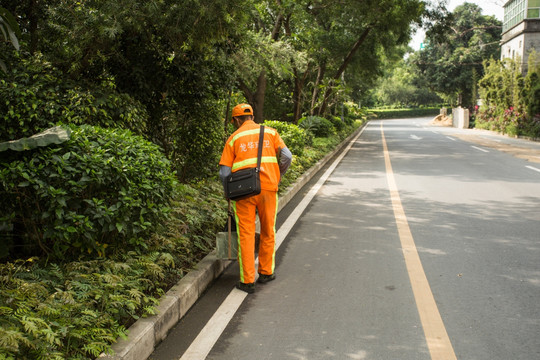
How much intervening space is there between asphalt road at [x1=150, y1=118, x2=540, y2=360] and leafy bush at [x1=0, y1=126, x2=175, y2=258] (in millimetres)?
1012

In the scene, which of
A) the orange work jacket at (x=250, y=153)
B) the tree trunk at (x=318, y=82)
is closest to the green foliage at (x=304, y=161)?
the orange work jacket at (x=250, y=153)

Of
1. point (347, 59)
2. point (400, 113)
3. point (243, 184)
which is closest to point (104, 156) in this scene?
point (243, 184)

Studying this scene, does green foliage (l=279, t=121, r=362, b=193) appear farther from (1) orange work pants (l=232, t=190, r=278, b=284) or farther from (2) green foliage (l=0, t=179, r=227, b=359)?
(2) green foliage (l=0, t=179, r=227, b=359)

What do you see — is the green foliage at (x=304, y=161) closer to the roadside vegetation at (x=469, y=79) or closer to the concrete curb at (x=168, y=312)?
the concrete curb at (x=168, y=312)

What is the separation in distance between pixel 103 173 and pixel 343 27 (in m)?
21.2

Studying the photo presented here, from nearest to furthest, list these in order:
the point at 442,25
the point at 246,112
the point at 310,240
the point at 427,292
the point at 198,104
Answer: the point at 427,292, the point at 246,112, the point at 310,240, the point at 198,104, the point at 442,25

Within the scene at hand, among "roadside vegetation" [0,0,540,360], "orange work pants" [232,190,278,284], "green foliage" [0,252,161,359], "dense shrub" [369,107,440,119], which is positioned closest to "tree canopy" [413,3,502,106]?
"dense shrub" [369,107,440,119]

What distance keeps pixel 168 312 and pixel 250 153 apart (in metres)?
1.67

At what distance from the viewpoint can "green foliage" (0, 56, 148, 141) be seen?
5.13 m

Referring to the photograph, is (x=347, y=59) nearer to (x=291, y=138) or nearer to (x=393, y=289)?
(x=291, y=138)

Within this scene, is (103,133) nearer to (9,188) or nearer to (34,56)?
(9,188)

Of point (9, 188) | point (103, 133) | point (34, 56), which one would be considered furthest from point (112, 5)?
point (9, 188)

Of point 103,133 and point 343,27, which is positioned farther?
point 343,27

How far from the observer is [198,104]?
8789 millimetres
